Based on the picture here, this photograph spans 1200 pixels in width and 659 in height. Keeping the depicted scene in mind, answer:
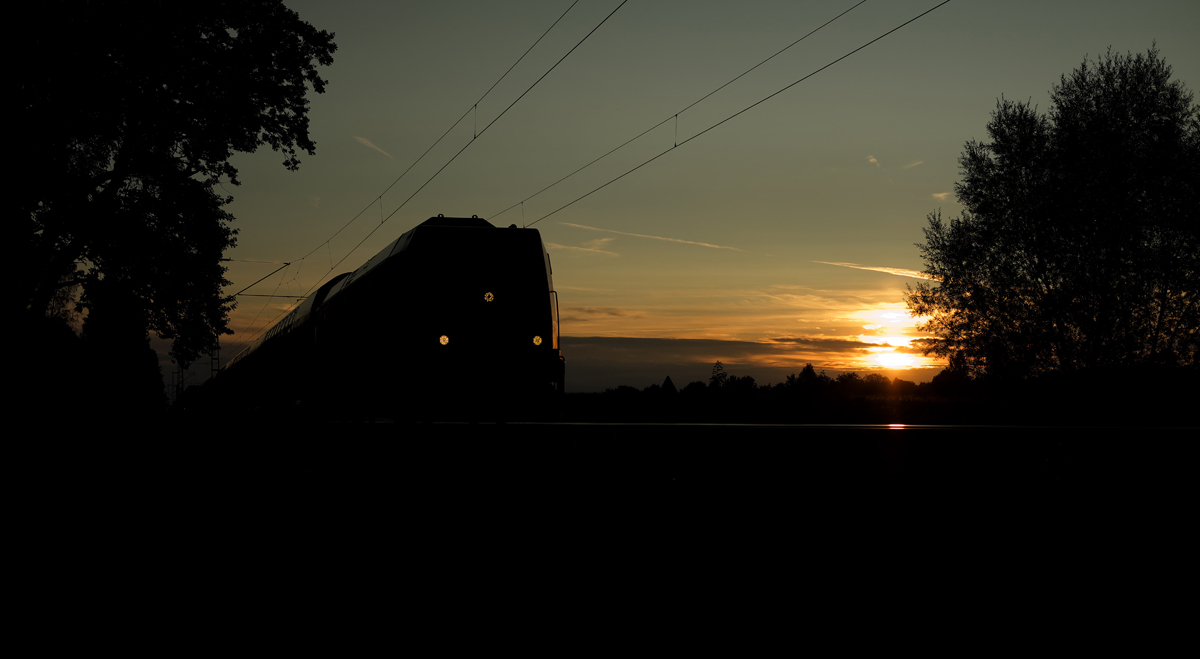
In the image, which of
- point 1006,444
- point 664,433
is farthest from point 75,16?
point 1006,444

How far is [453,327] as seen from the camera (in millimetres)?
10805

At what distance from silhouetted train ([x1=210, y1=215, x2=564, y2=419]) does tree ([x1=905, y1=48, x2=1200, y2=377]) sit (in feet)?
65.4

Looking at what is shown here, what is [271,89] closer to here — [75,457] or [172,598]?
[75,457]

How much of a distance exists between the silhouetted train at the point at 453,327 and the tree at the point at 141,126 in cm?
752

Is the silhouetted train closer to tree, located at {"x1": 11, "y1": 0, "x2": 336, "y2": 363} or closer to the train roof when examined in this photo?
the train roof

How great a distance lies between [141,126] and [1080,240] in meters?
27.1

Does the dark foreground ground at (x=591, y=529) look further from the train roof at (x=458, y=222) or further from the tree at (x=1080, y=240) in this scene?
the tree at (x=1080, y=240)

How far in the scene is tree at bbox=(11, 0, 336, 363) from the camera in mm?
13836

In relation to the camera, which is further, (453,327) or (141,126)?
(141,126)

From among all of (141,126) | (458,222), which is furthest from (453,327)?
(141,126)

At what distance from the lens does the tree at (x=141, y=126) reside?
13.8m

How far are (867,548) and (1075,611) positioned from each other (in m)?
1.43

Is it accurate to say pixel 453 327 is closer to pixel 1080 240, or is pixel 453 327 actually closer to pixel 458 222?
pixel 458 222

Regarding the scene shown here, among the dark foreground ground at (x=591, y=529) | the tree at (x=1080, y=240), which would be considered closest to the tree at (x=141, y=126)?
the dark foreground ground at (x=591, y=529)
